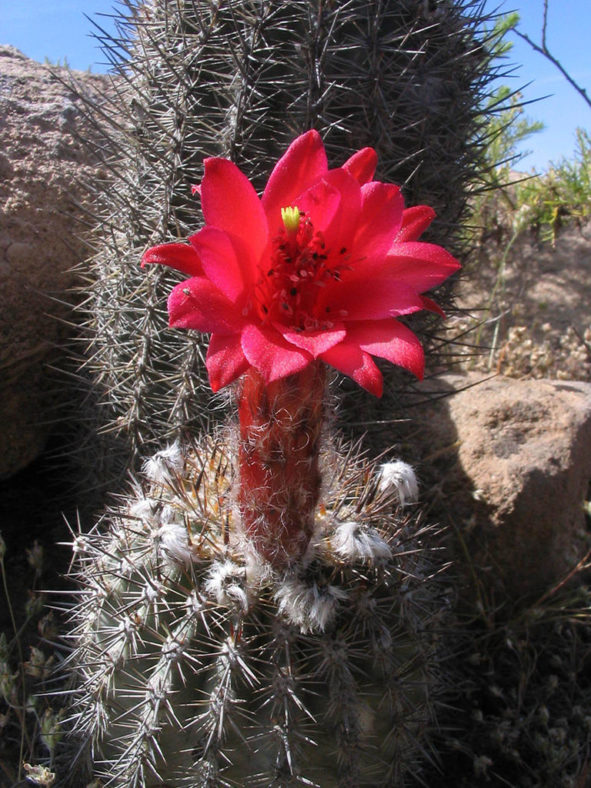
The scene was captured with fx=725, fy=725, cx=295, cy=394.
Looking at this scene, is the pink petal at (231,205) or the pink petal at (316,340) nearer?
the pink petal at (316,340)

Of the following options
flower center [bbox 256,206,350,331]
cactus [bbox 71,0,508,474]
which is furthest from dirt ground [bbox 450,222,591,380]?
flower center [bbox 256,206,350,331]

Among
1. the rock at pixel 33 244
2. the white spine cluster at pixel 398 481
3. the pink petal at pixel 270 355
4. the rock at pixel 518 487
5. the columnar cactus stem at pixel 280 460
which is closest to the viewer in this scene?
the pink petal at pixel 270 355

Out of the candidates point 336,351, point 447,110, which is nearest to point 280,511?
point 336,351

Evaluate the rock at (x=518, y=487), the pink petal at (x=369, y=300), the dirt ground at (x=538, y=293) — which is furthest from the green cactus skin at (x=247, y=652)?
the dirt ground at (x=538, y=293)

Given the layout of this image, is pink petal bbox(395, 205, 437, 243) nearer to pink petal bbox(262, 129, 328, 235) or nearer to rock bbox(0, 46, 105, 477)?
pink petal bbox(262, 129, 328, 235)

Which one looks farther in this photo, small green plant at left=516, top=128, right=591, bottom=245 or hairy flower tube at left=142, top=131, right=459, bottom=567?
small green plant at left=516, top=128, right=591, bottom=245

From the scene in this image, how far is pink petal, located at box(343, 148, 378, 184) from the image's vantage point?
1330mm

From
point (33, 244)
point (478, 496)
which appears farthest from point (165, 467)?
point (478, 496)

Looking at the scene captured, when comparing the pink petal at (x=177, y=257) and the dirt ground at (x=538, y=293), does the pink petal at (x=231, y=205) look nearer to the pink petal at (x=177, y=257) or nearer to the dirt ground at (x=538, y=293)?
the pink petal at (x=177, y=257)

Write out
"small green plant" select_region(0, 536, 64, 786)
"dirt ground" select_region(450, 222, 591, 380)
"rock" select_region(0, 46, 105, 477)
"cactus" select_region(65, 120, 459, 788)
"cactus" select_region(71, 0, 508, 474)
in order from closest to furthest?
1. "cactus" select_region(65, 120, 459, 788)
2. "small green plant" select_region(0, 536, 64, 786)
3. "cactus" select_region(71, 0, 508, 474)
4. "rock" select_region(0, 46, 105, 477)
5. "dirt ground" select_region(450, 222, 591, 380)

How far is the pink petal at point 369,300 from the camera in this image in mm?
1206

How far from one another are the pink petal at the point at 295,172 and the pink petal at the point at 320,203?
0.05 meters

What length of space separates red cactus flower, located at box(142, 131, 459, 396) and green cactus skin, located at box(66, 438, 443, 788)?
0.40 metres

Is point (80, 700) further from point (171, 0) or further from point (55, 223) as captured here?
point (171, 0)
